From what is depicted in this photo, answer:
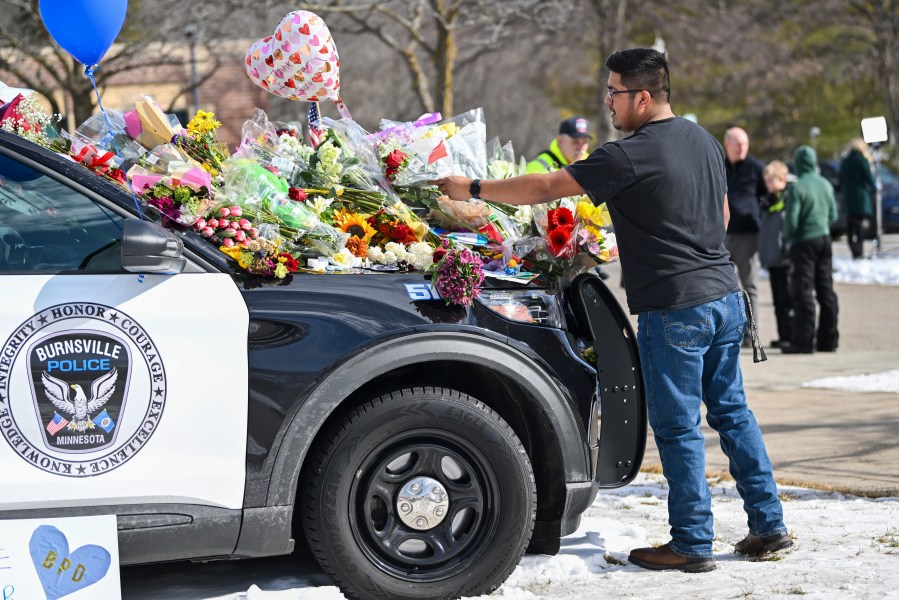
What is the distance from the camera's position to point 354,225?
4348mm

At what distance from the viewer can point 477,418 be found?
4.05m

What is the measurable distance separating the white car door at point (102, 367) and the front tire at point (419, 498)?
1.14 ft

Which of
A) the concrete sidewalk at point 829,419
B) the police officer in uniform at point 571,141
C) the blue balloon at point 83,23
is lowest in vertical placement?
the concrete sidewalk at point 829,419

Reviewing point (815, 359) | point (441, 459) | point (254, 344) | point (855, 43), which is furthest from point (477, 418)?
point (855, 43)

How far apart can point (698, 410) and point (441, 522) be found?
115 centimetres

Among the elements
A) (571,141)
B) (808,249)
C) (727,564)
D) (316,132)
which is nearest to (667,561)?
(727,564)

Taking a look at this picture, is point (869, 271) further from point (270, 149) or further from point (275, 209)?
point (275, 209)

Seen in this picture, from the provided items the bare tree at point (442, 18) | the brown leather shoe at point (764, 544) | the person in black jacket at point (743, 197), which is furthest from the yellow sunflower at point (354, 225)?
A: the bare tree at point (442, 18)

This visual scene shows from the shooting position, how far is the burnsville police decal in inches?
141

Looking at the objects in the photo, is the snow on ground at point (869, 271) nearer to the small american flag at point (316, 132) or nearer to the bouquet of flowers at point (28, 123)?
the small american flag at point (316, 132)

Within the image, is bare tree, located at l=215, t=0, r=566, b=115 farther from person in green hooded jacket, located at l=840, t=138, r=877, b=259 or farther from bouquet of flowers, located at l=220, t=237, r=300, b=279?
bouquet of flowers, located at l=220, t=237, r=300, b=279

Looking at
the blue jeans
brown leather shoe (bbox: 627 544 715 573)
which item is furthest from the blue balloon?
brown leather shoe (bbox: 627 544 715 573)

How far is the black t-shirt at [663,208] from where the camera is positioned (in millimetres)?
4324

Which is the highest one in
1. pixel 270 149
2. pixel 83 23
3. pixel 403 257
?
pixel 83 23
